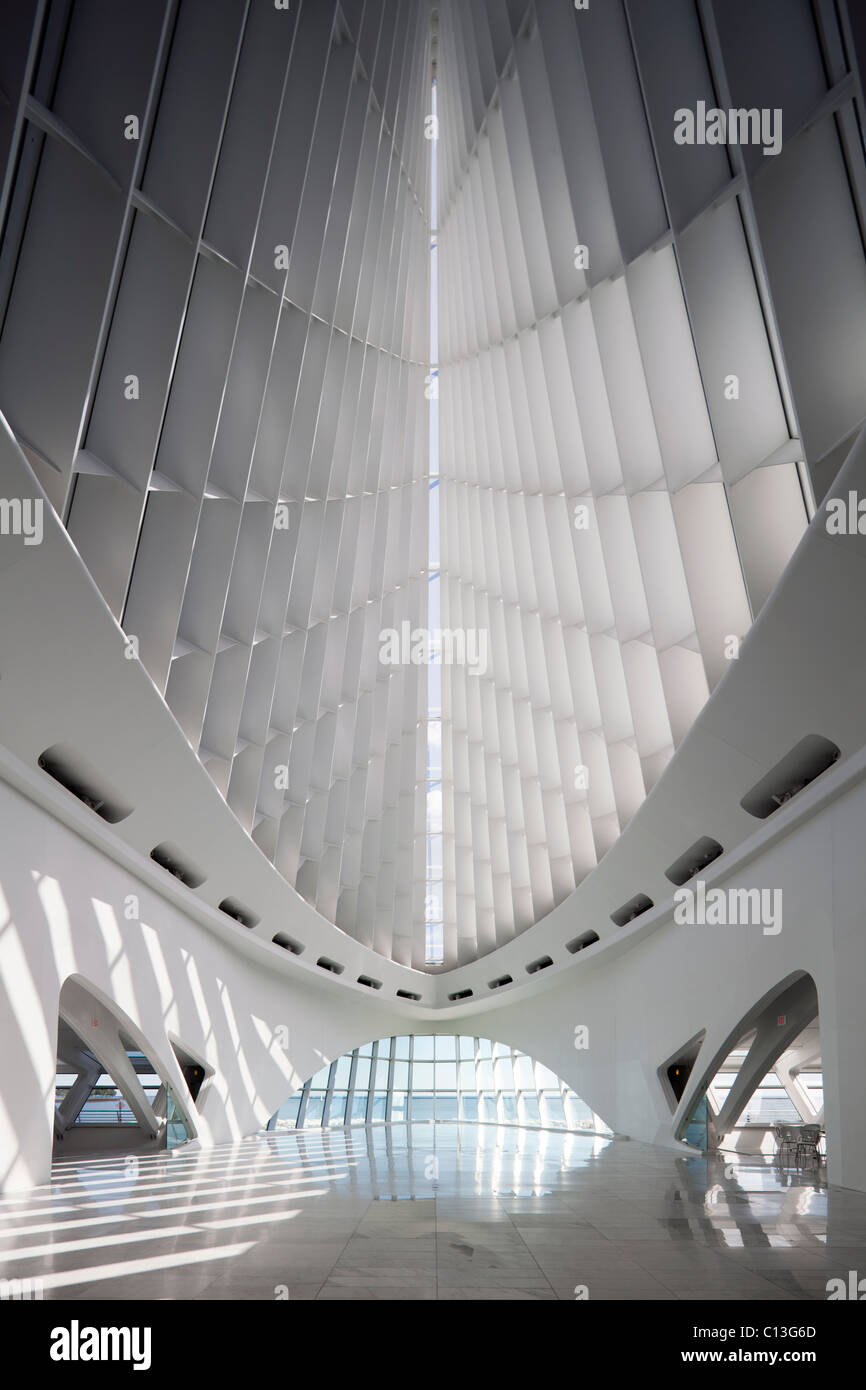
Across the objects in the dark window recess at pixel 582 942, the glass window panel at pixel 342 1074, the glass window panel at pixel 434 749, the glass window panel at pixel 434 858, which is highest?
the glass window panel at pixel 434 749

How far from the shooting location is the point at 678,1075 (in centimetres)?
2489

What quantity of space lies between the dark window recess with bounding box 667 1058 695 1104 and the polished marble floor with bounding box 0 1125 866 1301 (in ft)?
22.3

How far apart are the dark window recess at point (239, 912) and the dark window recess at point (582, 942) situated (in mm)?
9909

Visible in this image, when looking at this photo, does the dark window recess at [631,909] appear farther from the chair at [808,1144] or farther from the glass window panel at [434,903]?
the glass window panel at [434,903]

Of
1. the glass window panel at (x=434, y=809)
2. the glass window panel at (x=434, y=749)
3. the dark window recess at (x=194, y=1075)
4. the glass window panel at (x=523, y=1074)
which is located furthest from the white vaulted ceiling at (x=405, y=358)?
the glass window panel at (x=523, y=1074)

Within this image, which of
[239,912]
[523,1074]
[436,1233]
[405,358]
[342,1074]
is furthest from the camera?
[523,1074]

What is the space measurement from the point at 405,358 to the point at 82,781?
12281 mm

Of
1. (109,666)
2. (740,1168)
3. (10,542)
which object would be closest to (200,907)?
(109,666)

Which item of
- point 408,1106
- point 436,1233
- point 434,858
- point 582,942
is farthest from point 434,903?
point 436,1233

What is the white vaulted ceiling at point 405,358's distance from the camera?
9.63 metres

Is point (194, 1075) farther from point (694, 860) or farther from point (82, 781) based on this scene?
point (694, 860)
